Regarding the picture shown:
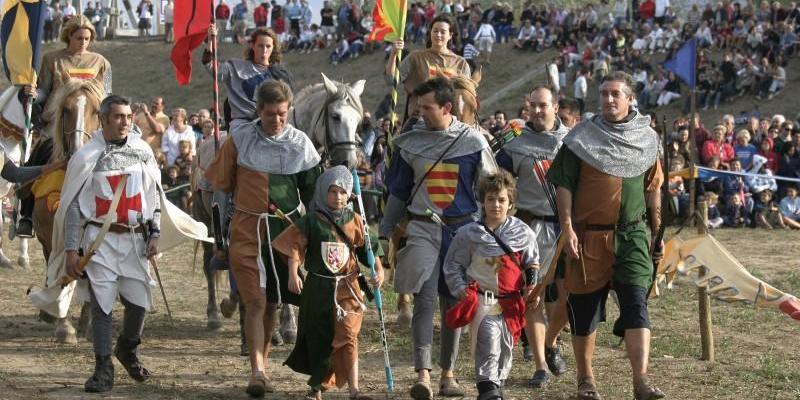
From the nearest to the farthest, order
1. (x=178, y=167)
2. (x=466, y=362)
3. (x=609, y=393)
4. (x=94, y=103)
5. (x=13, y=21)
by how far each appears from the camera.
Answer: (x=609, y=393)
(x=466, y=362)
(x=94, y=103)
(x=13, y=21)
(x=178, y=167)

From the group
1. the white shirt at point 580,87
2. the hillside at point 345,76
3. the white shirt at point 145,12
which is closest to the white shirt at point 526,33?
the hillside at point 345,76

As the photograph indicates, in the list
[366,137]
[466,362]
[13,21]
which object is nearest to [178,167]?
[366,137]

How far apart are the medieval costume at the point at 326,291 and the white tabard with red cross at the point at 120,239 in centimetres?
106

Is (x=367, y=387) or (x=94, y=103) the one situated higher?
(x=94, y=103)

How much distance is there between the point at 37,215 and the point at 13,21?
1.80 m

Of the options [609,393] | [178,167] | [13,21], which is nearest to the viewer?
[609,393]

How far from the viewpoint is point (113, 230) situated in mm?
8344

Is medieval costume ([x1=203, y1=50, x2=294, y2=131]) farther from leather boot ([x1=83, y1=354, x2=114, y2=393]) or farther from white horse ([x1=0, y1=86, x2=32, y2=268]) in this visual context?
leather boot ([x1=83, y1=354, x2=114, y2=393])

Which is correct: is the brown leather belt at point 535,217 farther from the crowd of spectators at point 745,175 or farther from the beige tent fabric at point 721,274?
the crowd of spectators at point 745,175

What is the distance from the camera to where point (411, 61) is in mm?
11180

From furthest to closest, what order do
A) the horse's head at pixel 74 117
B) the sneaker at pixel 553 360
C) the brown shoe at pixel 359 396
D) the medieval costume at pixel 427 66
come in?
the medieval costume at pixel 427 66 → the horse's head at pixel 74 117 → the sneaker at pixel 553 360 → the brown shoe at pixel 359 396

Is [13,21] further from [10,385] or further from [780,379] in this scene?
[780,379]

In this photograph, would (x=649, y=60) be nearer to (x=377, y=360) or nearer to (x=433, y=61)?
(x=433, y=61)

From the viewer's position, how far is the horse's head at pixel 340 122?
380 inches
